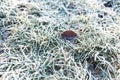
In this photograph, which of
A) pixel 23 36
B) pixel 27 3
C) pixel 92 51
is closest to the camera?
pixel 92 51

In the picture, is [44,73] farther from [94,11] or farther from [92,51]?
[94,11]

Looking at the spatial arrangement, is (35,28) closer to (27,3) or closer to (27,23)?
(27,23)

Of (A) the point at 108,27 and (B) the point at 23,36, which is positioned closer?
(B) the point at 23,36

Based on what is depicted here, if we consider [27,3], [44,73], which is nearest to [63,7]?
[27,3]

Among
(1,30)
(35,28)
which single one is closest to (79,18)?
(35,28)

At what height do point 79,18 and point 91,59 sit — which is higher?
point 79,18

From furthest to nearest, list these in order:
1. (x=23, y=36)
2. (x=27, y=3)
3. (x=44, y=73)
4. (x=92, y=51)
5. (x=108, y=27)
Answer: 1. (x=27, y=3)
2. (x=108, y=27)
3. (x=23, y=36)
4. (x=92, y=51)
5. (x=44, y=73)

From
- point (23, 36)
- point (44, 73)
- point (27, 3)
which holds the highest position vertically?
point (27, 3)
